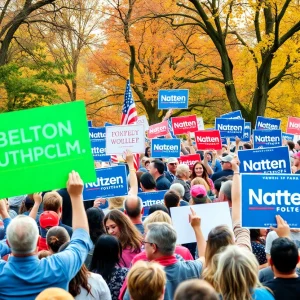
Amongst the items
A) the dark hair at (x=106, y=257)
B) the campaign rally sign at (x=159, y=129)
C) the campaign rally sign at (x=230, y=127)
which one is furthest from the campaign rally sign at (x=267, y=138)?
the dark hair at (x=106, y=257)

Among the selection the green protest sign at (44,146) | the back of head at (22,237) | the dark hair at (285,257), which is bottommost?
the dark hair at (285,257)

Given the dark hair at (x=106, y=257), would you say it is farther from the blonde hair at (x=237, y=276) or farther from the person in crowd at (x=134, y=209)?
the person in crowd at (x=134, y=209)

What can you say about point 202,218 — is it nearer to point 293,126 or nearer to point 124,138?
point 124,138

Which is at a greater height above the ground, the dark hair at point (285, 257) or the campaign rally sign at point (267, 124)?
the campaign rally sign at point (267, 124)

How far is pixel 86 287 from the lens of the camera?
16.2ft

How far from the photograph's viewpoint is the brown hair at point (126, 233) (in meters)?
6.22

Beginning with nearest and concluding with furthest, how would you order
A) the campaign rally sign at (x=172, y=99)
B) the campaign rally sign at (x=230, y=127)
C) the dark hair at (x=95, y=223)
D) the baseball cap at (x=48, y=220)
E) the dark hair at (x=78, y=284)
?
1. the dark hair at (x=78, y=284)
2. the baseball cap at (x=48, y=220)
3. the dark hair at (x=95, y=223)
4. the campaign rally sign at (x=230, y=127)
5. the campaign rally sign at (x=172, y=99)

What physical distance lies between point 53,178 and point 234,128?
42.5 feet

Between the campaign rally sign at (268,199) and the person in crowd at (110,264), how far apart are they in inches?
47.1

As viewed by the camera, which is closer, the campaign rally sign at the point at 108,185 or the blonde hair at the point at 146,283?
the blonde hair at the point at 146,283

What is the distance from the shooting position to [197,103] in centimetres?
4159

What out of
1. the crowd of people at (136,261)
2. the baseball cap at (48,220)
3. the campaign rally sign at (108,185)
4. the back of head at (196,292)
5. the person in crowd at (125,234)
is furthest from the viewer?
the campaign rally sign at (108,185)

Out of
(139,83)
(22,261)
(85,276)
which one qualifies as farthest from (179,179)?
(139,83)

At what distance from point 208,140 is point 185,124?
8.56ft
